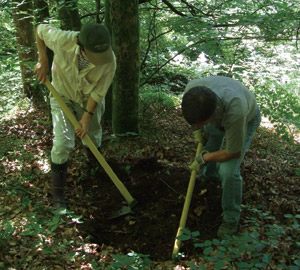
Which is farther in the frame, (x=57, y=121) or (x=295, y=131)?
(x=295, y=131)

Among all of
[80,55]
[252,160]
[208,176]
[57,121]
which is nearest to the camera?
[80,55]

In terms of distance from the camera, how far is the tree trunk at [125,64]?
4258 millimetres

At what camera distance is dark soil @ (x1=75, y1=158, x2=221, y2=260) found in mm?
3285

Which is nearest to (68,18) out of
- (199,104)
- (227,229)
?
(199,104)

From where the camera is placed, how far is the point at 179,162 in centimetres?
466

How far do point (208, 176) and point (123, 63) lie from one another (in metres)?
2.28

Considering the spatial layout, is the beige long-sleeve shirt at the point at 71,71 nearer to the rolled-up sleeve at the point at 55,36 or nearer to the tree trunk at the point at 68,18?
the rolled-up sleeve at the point at 55,36

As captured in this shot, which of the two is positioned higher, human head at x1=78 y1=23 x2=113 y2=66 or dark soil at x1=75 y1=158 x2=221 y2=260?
human head at x1=78 y1=23 x2=113 y2=66

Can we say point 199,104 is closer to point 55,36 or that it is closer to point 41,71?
point 55,36

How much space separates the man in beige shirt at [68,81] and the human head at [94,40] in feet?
0.37

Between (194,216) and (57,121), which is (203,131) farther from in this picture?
(57,121)

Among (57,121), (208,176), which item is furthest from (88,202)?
(208,176)

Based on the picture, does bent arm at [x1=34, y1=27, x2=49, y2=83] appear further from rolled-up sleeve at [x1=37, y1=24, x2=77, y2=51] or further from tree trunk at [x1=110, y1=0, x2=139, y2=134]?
tree trunk at [x1=110, y1=0, x2=139, y2=134]

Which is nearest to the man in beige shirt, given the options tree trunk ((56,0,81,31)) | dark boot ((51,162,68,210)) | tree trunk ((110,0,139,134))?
dark boot ((51,162,68,210))
